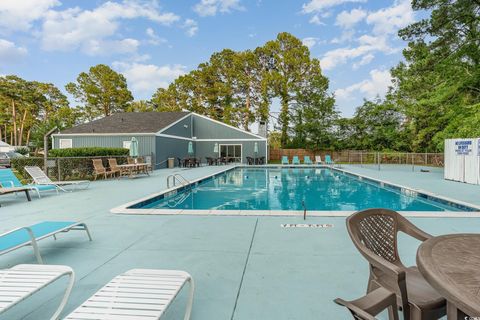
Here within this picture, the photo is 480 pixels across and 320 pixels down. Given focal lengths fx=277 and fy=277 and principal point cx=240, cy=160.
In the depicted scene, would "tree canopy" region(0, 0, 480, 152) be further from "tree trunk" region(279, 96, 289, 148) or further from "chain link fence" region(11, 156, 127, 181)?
"chain link fence" region(11, 156, 127, 181)

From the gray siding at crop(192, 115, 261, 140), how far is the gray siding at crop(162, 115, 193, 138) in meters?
0.62

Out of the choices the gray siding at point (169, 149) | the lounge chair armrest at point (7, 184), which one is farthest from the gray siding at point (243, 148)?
the lounge chair armrest at point (7, 184)

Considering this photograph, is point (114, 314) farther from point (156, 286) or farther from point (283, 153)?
point (283, 153)

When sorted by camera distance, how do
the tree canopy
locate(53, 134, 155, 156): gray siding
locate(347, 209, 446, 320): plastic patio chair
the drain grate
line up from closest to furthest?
1. locate(347, 209, 446, 320): plastic patio chair
2. the drain grate
3. the tree canopy
4. locate(53, 134, 155, 156): gray siding

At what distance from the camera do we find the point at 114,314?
1.62 metres

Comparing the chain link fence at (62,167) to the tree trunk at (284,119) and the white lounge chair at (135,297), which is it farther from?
the tree trunk at (284,119)

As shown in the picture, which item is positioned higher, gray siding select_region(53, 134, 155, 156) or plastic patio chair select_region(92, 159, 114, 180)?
gray siding select_region(53, 134, 155, 156)

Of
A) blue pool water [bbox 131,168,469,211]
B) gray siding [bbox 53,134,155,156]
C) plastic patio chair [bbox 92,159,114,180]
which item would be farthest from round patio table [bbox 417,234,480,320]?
gray siding [bbox 53,134,155,156]

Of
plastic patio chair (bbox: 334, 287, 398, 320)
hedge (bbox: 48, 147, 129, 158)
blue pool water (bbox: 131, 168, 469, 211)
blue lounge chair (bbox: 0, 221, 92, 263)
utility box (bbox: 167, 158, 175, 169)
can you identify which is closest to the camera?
plastic patio chair (bbox: 334, 287, 398, 320)

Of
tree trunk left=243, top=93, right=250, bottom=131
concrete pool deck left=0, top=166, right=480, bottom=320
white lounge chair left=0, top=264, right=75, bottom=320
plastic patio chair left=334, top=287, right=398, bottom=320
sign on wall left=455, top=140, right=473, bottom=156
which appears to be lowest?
concrete pool deck left=0, top=166, right=480, bottom=320

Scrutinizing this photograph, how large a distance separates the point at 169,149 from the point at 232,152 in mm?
6155

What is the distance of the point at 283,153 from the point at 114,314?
26053mm

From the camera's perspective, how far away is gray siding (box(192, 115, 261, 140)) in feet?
79.0

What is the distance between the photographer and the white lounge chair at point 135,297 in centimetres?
161
